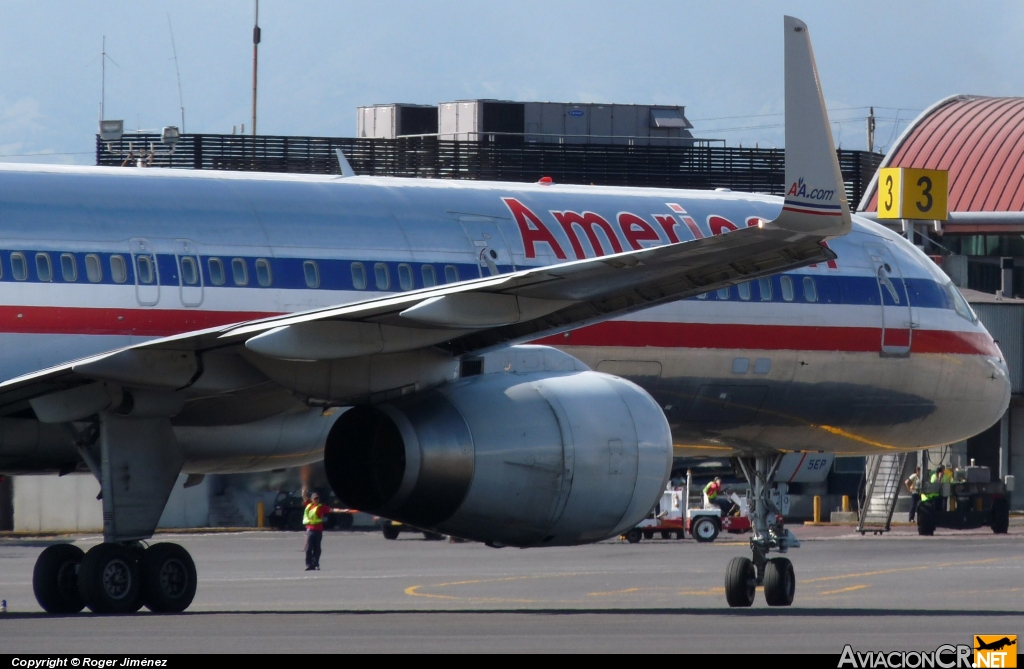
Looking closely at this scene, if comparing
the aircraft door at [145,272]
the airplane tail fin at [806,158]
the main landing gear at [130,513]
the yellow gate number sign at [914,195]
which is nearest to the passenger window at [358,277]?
the aircraft door at [145,272]

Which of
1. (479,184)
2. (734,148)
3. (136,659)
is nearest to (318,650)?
(136,659)

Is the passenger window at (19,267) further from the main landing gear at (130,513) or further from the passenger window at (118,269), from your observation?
the main landing gear at (130,513)

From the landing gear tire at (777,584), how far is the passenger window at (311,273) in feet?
21.5

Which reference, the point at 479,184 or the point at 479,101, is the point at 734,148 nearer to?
the point at 479,101

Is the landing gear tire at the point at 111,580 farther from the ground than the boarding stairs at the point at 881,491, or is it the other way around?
the landing gear tire at the point at 111,580

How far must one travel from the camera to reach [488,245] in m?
17.9

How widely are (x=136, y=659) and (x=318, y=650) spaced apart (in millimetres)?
1485

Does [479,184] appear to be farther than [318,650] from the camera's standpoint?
Yes

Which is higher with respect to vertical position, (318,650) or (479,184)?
(479,184)

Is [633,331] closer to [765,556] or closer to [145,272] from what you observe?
[765,556]

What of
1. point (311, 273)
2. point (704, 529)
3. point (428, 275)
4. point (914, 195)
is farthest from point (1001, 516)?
point (311, 273)

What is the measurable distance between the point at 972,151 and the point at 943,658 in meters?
53.8

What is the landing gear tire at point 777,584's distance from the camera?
19.5m

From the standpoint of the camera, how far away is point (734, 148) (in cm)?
6619
